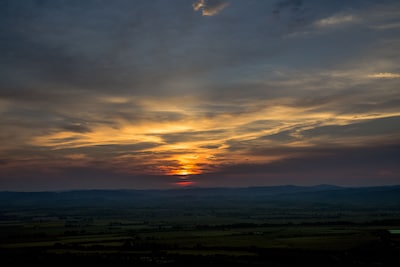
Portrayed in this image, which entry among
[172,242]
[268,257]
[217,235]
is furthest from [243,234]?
[268,257]

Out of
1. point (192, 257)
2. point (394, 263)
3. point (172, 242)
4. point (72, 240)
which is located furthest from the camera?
point (72, 240)

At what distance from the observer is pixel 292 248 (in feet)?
241

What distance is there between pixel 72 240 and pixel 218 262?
40.9 m

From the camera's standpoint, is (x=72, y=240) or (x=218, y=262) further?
(x=72, y=240)

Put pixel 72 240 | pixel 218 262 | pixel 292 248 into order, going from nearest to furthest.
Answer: pixel 218 262, pixel 292 248, pixel 72 240

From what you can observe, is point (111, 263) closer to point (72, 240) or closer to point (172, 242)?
point (172, 242)

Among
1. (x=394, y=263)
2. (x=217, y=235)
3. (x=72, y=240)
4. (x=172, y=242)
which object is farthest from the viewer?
(x=217, y=235)

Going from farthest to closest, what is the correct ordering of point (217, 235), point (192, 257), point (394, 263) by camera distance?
point (217, 235) < point (192, 257) < point (394, 263)

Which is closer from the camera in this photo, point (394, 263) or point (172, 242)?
point (394, 263)

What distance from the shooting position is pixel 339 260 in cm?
6231

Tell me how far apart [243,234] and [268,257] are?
32.0m

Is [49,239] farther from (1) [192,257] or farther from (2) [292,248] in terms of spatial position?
(2) [292,248]

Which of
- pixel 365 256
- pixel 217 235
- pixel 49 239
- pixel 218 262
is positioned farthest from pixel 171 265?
pixel 49 239

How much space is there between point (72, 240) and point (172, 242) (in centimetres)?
2191
